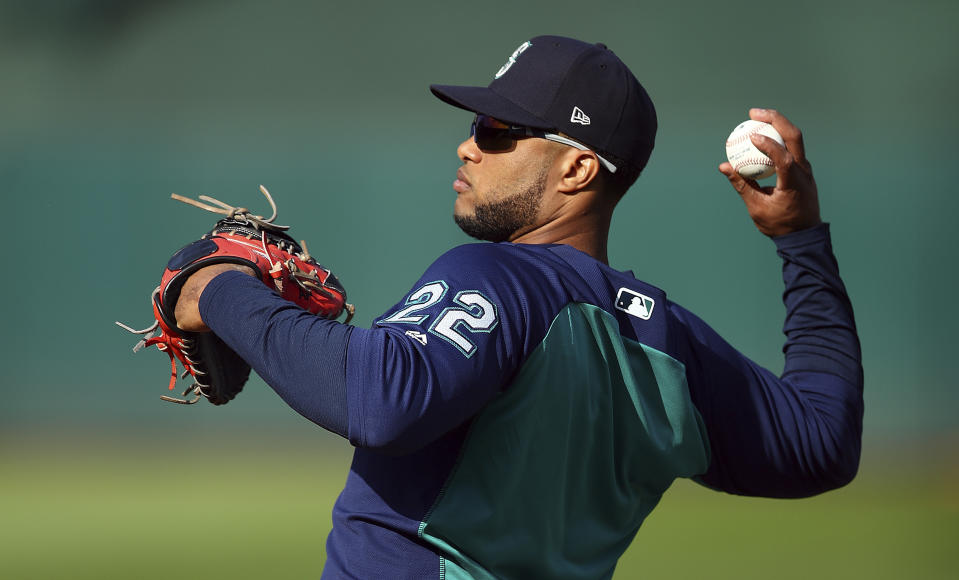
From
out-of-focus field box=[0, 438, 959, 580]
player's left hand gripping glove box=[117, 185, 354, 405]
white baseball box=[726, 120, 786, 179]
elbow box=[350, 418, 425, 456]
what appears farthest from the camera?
out-of-focus field box=[0, 438, 959, 580]

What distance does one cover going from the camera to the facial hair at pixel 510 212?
1497 millimetres

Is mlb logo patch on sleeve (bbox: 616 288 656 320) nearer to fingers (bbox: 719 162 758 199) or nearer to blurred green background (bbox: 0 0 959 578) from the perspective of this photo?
fingers (bbox: 719 162 758 199)

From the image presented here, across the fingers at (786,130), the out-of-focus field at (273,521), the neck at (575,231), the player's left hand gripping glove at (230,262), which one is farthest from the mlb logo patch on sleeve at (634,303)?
the out-of-focus field at (273,521)

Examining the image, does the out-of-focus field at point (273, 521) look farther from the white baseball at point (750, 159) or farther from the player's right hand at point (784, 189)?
the player's right hand at point (784, 189)

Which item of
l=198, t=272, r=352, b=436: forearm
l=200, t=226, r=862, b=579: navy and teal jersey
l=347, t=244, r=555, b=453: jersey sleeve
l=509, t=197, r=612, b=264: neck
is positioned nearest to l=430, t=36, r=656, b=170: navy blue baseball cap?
l=509, t=197, r=612, b=264: neck

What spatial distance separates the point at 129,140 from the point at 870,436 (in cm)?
454

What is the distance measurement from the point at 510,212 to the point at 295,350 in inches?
21.9

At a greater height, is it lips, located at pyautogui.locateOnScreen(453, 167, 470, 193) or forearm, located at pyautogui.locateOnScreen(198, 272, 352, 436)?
lips, located at pyautogui.locateOnScreen(453, 167, 470, 193)

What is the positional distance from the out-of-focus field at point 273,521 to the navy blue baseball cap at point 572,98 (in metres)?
2.93

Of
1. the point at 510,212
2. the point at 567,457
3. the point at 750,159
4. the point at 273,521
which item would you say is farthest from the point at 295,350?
the point at 273,521

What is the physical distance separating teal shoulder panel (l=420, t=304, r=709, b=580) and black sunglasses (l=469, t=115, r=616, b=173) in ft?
1.11

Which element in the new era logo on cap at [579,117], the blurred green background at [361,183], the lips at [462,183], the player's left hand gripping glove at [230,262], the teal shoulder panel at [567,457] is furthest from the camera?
the blurred green background at [361,183]

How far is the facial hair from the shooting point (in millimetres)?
1497

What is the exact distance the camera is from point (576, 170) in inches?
58.8
